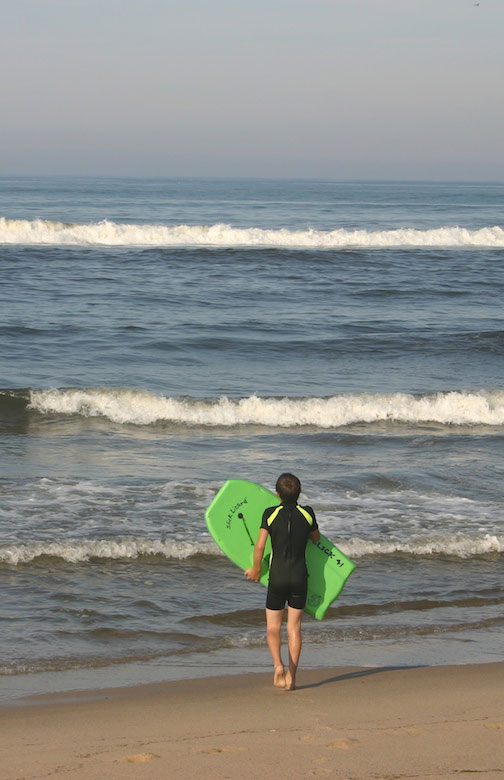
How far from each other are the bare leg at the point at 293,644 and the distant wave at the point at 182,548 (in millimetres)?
2823

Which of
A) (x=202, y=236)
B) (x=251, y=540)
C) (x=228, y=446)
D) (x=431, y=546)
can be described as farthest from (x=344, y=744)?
(x=202, y=236)

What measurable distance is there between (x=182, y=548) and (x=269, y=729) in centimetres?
363

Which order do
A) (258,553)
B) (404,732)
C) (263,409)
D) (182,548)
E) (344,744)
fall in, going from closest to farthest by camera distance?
(344,744)
(404,732)
(258,553)
(182,548)
(263,409)

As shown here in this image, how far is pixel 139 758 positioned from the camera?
445cm

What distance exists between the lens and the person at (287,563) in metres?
5.57

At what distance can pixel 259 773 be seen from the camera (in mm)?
4285

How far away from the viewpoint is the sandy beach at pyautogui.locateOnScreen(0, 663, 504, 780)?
4.36 metres

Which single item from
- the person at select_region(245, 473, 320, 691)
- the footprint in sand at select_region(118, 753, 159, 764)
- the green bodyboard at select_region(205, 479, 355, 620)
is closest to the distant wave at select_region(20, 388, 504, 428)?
the green bodyboard at select_region(205, 479, 355, 620)

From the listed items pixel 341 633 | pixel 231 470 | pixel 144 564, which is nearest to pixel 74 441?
pixel 231 470

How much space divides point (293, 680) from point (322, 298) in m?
20.0

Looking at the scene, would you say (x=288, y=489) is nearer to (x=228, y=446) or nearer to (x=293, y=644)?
(x=293, y=644)

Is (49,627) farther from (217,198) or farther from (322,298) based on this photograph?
→ (217,198)

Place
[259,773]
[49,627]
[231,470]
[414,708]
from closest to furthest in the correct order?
[259,773], [414,708], [49,627], [231,470]

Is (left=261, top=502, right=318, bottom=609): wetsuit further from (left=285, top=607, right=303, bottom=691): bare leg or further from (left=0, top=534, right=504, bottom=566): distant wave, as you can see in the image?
(left=0, top=534, right=504, bottom=566): distant wave
